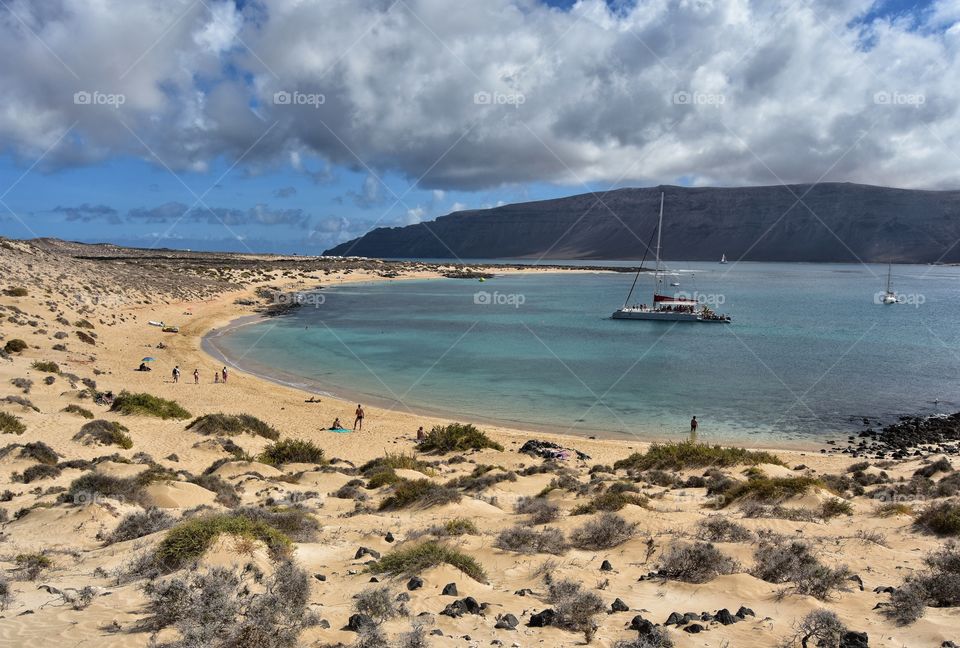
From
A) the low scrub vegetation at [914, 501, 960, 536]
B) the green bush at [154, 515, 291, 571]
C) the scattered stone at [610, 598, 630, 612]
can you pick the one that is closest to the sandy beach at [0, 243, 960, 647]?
the scattered stone at [610, 598, 630, 612]

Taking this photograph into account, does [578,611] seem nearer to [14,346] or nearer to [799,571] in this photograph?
[799,571]

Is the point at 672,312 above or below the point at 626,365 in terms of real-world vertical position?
above

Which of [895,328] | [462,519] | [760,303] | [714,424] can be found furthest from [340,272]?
[462,519]

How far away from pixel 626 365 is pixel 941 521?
2721cm

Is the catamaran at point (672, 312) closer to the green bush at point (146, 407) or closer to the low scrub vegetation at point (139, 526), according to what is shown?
the green bush at point (146, 407)

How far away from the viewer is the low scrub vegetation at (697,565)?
7.66 metres

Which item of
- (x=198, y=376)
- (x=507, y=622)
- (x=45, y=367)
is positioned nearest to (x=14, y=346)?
(x=45, y=367)

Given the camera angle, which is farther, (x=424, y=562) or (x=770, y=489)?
(x=770, y=489)

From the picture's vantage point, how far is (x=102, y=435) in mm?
16562

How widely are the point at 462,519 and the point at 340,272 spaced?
11182cm

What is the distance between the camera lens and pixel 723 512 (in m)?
11.6

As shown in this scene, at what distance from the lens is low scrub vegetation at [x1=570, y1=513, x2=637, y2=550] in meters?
9.20

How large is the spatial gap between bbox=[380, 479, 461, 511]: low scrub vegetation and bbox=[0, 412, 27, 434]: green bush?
36.7ft

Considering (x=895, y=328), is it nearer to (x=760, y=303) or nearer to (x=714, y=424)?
(x=760, y=303)
